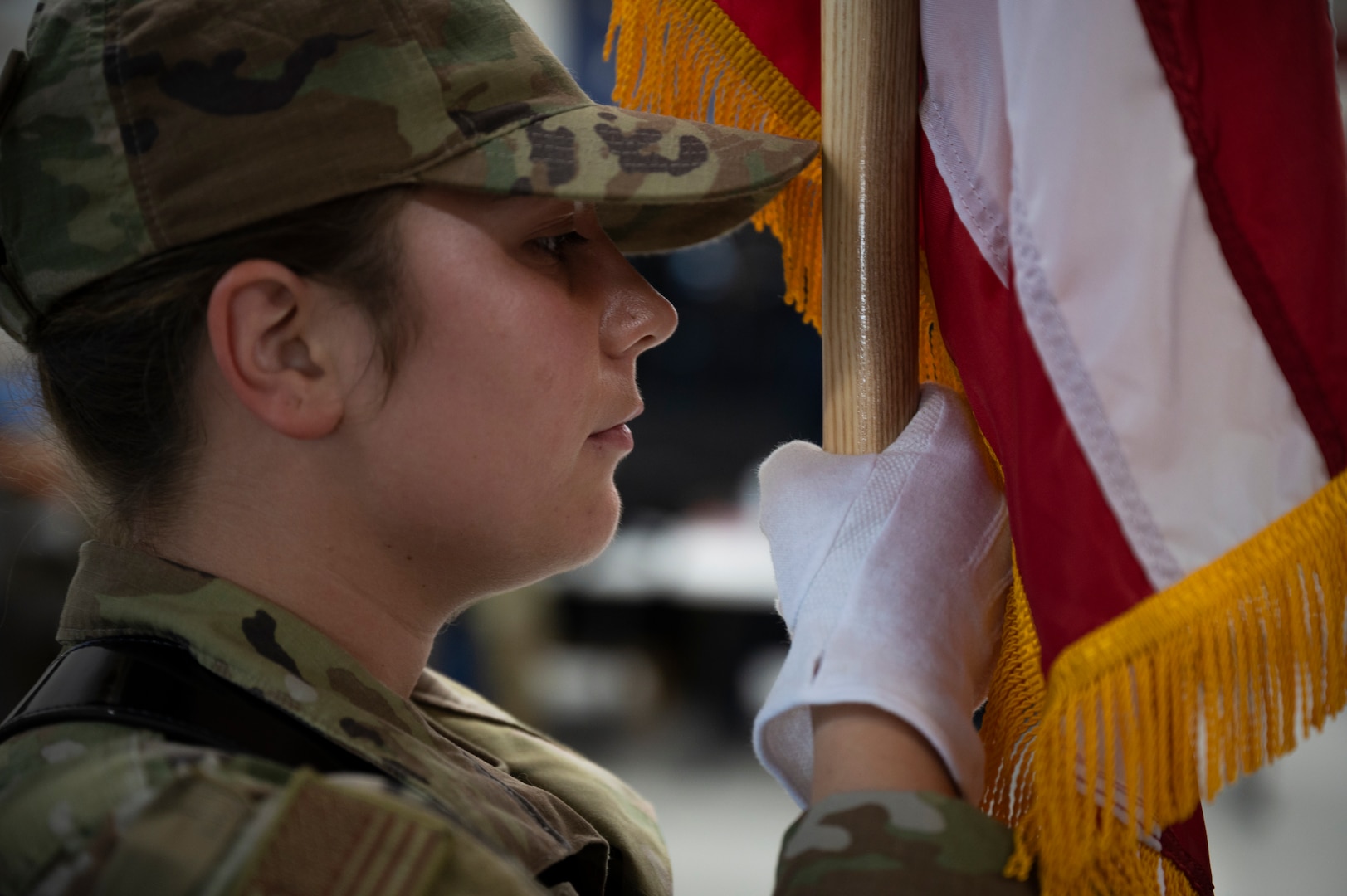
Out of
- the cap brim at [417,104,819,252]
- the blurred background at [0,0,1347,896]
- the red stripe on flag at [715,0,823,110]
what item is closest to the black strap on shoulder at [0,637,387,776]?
the cap brim at [417,104,819,252]

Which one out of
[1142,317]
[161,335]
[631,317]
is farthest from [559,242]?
[1142,317]

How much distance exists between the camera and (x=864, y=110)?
2.67 feet

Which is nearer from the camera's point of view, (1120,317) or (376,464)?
(1120,317)

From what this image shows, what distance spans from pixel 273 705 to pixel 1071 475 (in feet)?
1.75

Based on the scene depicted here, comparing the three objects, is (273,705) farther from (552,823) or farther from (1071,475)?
(1071,475)

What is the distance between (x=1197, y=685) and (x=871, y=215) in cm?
39

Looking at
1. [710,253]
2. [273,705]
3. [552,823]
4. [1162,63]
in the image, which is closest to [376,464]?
[273,705]

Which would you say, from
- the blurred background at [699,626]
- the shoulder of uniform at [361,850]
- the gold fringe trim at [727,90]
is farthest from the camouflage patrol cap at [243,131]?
the blurred background at [699,626]

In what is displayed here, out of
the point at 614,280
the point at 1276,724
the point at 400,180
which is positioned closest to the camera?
the point at 1276,724

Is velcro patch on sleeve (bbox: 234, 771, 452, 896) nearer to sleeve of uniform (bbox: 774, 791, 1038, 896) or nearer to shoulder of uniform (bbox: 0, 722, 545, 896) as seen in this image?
shoulder of uniform (bbox: 0, 722, 545, 896)

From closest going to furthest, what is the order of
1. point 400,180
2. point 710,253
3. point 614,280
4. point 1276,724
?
1. point 1276,724
2. point 400,180
3. point 614,280
4. point 710,253

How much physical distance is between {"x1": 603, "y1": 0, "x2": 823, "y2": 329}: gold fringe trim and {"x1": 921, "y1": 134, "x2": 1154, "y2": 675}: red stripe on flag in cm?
15

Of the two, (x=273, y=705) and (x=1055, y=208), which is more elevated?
(x=1055, y=208)

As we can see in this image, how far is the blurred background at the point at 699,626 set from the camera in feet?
9.92
